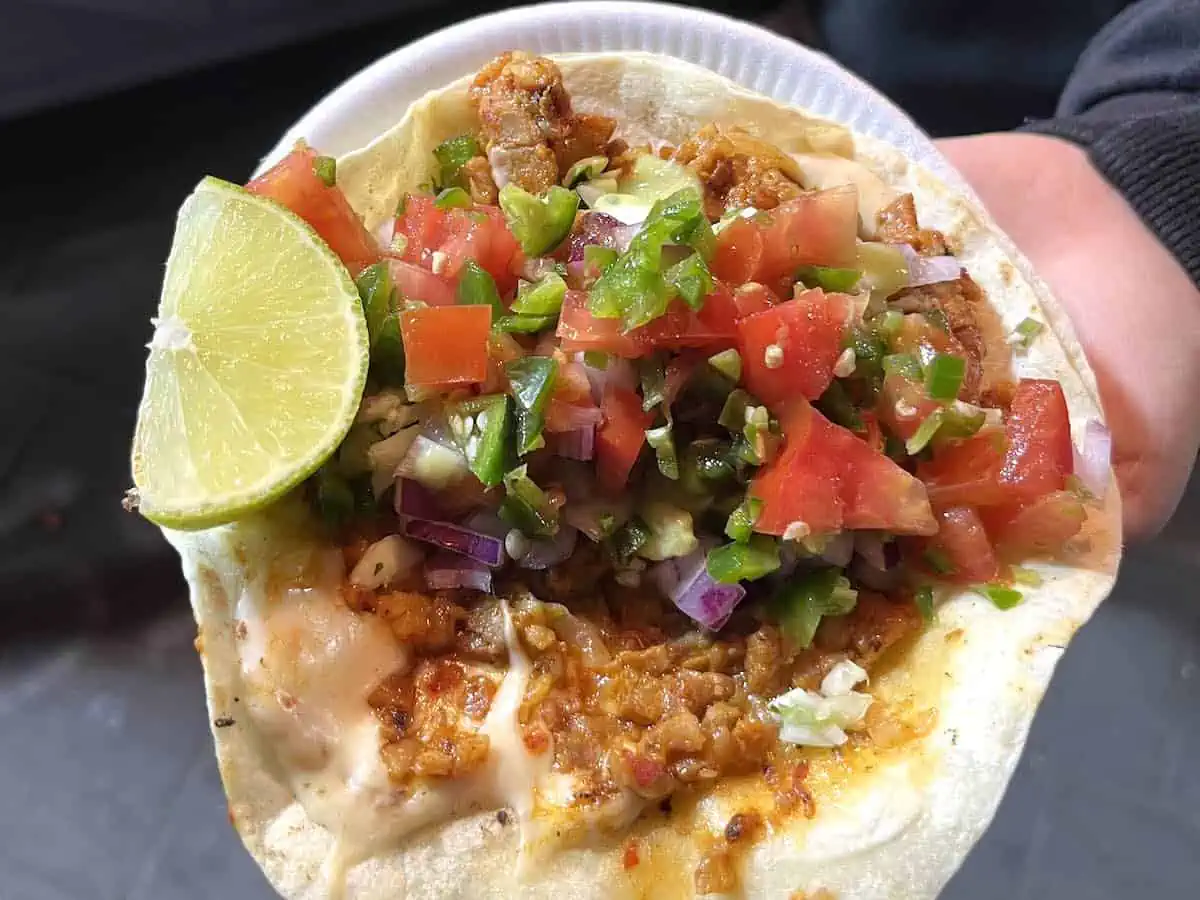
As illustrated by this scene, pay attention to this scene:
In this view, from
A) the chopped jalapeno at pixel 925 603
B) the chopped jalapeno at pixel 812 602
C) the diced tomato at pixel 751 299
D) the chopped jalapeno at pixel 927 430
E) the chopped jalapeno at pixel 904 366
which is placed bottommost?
the chopped jalapeno at pixel 925 603

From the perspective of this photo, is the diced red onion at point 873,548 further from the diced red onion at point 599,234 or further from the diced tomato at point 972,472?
the diced red onion at point 599,234

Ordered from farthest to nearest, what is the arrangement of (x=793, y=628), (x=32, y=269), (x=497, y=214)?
(x=32, y=269), (x=497, y=214), (x=793, y=628)

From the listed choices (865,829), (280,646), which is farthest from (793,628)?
(280,646)

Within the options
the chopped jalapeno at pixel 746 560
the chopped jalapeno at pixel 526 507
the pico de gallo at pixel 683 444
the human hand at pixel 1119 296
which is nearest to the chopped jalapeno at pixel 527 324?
the pico de gallo at pixel 683 444

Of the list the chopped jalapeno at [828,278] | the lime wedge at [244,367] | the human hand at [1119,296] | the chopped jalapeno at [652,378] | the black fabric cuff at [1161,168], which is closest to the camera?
the lime wedge at [244,367]

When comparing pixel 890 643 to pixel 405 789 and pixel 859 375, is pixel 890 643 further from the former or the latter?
pixel 405 789

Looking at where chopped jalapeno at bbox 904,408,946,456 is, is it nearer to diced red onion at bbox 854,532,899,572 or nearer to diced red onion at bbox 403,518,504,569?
diced red onion at bbox 854,532,899,572
